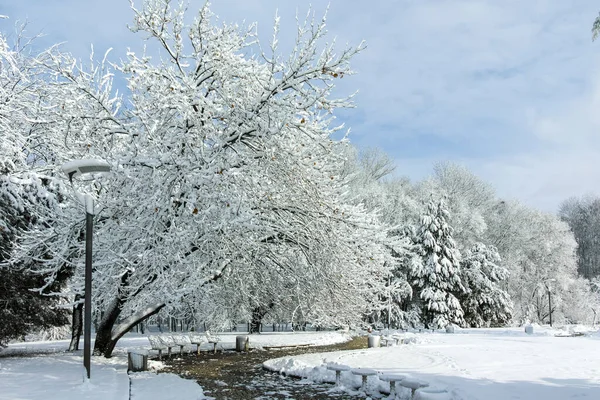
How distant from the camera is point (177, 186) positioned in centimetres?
1128

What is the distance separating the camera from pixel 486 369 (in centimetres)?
1272

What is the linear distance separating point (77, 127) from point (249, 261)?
5522 millimetres

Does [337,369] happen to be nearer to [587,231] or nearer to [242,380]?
[242,380]

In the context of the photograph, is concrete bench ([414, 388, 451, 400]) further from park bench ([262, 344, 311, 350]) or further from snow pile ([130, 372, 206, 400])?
park bench ([262, 344, 311, 350])

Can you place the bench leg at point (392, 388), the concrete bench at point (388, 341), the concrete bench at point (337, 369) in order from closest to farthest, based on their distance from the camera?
the bench leg at point (392, 388)
the concrete bench at point (337, 369)
the concrete bench at point (388, 341)

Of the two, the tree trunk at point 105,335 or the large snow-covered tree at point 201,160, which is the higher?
the large snow-covered tree at point 201,160

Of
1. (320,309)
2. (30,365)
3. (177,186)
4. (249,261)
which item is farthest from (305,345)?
(177,186)

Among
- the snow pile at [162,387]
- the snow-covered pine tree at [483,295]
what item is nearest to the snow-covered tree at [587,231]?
the snow-covered pine tree at [483,295]

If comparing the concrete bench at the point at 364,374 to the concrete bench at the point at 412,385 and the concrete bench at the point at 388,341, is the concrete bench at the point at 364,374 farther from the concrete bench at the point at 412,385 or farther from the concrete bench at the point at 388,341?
the concrete bench at the point at 388,341

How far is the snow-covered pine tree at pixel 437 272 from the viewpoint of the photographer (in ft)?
120

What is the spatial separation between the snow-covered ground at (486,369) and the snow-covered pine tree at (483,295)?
19.1 m

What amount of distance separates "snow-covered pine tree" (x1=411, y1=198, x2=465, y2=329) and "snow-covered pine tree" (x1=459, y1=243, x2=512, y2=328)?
138 cm

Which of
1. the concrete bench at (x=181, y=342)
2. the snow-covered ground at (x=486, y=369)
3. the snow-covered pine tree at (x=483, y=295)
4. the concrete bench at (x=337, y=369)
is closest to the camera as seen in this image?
the snow-covered ground at (x=486, y=369)

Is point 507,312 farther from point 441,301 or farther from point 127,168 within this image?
point 127,168
